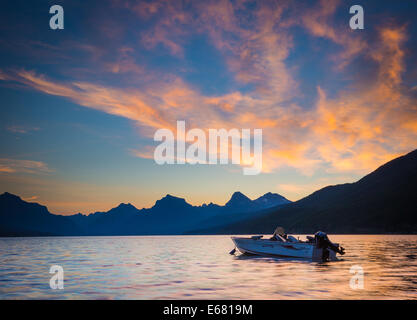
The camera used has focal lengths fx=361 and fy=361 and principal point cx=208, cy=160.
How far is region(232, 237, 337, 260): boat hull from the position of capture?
2308 inches

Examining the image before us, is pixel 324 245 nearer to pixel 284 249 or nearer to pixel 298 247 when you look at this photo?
pixel 298 247

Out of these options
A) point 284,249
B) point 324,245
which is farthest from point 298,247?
point 324,245

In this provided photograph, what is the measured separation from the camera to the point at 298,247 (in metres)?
59.7

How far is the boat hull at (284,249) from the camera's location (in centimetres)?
5861

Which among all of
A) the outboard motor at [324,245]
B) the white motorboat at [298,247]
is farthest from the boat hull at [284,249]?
the outboard motor at [324,245]

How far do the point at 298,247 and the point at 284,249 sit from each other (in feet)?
8.32

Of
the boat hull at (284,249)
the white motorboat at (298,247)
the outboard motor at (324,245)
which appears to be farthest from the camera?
the boat hull at (284,249)

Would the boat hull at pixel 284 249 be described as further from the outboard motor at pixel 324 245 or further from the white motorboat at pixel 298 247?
the outboard motor at pixel 324 245

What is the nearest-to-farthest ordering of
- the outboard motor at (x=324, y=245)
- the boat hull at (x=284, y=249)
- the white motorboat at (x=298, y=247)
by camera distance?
the outboard motor at (x=324, y=245), the white motorboat at (x=298, y=247), the boat hull at (x=284, y=249)

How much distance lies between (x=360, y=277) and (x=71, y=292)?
2790 cm

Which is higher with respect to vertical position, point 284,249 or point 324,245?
point 324,245
